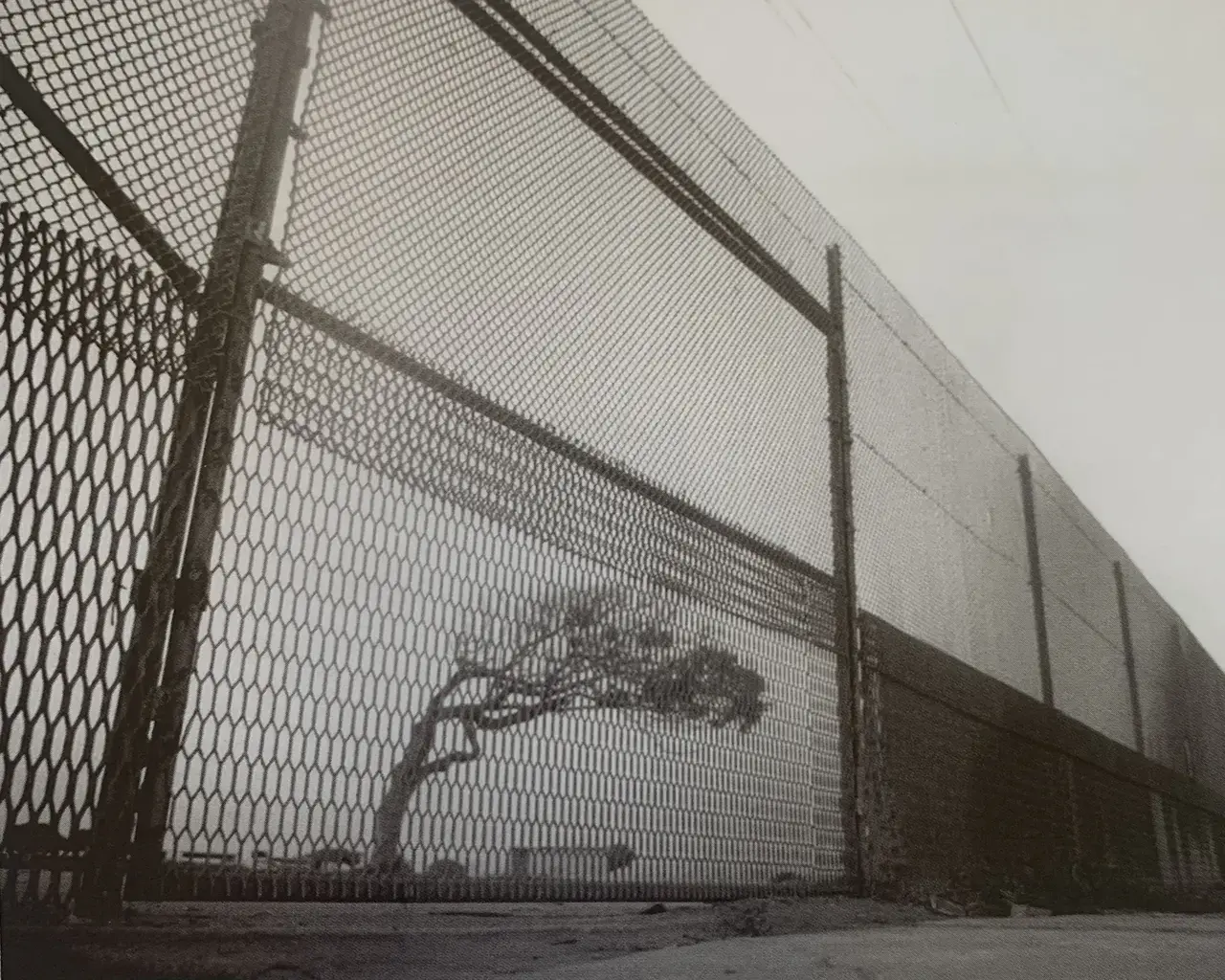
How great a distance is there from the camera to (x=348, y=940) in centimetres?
136

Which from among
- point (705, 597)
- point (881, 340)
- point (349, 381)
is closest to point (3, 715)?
point (349, 381)

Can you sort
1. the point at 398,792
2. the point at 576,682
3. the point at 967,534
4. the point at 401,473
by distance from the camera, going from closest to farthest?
the point at 398,792, the point at 401,473, the point at 576,682, the point at 967,534

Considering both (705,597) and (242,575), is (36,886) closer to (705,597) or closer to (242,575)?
(242,575)

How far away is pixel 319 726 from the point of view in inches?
55.4

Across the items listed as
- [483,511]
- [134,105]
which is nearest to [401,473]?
[483,511]

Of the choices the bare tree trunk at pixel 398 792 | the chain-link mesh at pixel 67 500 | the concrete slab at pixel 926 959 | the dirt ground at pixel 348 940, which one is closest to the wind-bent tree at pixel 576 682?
the bare tree trunk at pixel 398 792

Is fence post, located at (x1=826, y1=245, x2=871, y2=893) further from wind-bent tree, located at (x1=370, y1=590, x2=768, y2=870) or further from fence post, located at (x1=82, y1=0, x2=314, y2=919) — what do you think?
fence post, located at (x1=82, y1=0, x2=314, y2=919)

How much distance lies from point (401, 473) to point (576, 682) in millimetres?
587

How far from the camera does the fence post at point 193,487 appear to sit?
120 centimetres

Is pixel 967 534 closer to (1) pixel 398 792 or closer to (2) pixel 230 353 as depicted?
(1) pixel 398 792

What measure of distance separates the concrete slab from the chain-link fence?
0.36m

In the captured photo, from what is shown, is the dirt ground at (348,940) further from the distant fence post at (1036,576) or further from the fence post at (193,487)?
the distant fence post at (1036,576)

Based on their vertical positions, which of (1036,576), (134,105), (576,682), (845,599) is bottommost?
(576,682)

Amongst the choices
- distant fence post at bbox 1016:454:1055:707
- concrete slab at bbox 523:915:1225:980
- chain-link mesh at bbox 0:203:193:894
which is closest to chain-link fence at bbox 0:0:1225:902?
chain-link mesh at bbox 0:203:193:894
